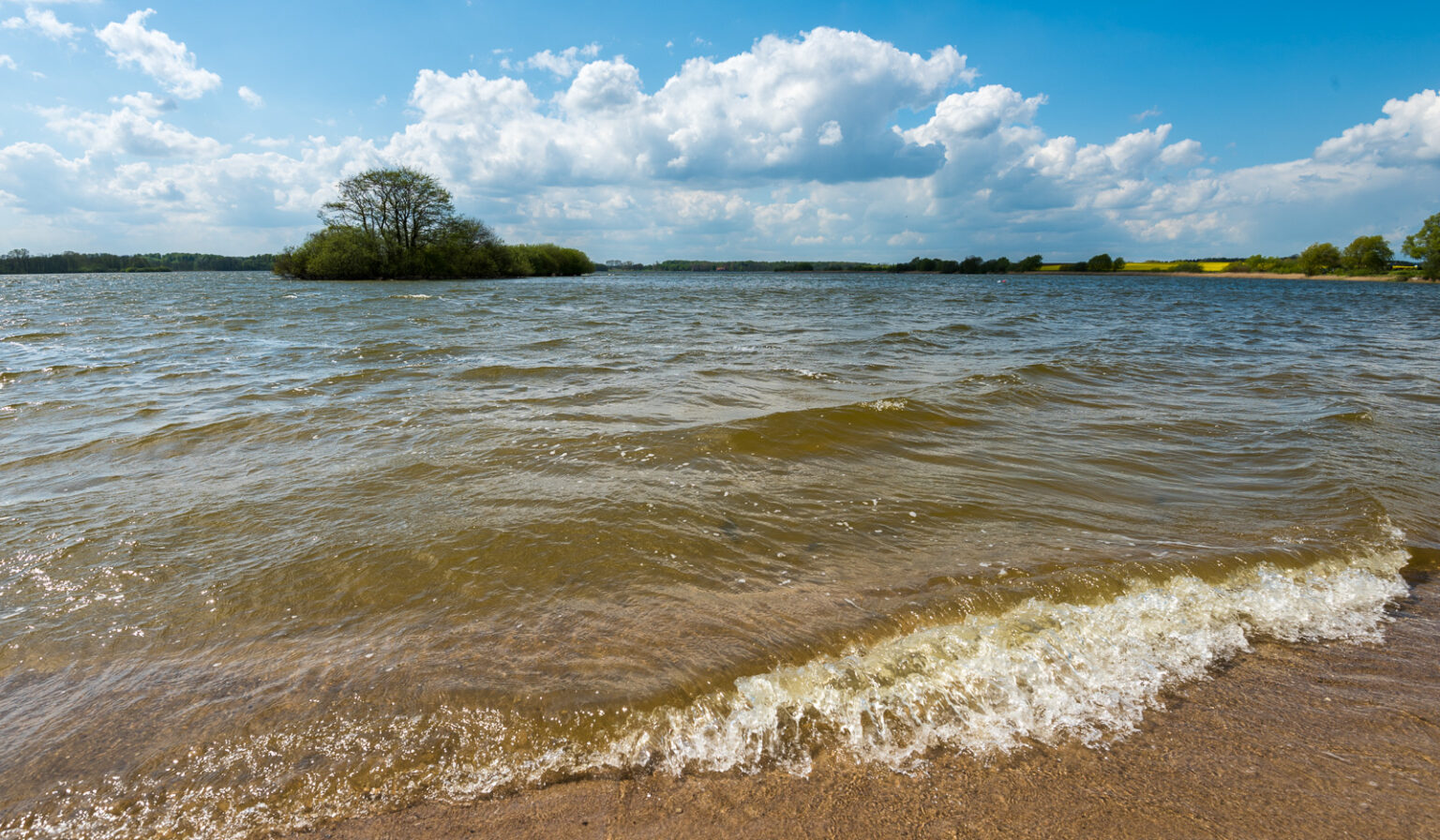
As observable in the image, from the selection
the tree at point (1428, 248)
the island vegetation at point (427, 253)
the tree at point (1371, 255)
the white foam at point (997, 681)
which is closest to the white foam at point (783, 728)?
the white foam at point (997, 681)

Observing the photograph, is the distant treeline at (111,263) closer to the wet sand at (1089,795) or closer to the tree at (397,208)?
the tree at (397,208)

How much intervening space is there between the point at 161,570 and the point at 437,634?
7.34 feet

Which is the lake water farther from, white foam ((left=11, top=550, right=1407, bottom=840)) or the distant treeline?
the distant treeline

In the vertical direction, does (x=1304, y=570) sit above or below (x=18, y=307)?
below

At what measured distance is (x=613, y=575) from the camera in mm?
3848

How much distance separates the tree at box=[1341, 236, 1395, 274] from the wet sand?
137m

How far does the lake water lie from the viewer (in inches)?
97.6

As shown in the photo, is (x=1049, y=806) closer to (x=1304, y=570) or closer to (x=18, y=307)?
(x=1304, y=570)

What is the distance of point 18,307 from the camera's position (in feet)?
85.7

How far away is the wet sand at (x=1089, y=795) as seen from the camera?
81.7 inches

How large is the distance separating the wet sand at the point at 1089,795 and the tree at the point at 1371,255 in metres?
137

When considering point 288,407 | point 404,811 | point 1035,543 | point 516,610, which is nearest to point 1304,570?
point 1035,543

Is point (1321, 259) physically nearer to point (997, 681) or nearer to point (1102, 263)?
point (1102, 263)

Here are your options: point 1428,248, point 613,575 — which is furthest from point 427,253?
point 1428,248
